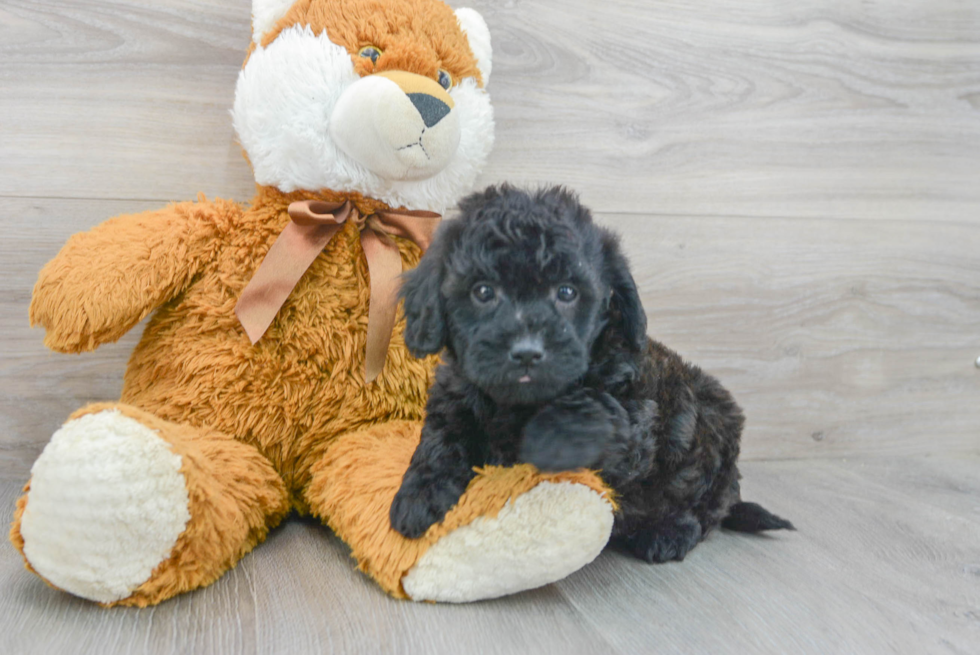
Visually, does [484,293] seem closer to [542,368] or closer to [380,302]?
[542,368]

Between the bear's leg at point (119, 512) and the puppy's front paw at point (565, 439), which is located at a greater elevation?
the puppy's front paw at point (565, 439)

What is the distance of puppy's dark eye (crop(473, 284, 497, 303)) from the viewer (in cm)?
88

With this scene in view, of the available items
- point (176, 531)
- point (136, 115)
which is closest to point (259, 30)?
point (136, 115)

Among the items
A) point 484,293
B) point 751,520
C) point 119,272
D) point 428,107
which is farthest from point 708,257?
point 119,272

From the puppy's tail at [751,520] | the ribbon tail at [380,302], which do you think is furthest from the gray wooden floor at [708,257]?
the ribbon tail at [380,302]

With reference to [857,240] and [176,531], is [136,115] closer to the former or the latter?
[176,531]

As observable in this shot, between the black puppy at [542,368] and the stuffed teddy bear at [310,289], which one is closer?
the black puppy at [542,368]

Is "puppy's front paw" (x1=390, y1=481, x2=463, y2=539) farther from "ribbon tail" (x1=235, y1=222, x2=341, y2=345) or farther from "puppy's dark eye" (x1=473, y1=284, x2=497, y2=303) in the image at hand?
"ribbon tail" (x1=235, y1=222, x2=341, y2=345)

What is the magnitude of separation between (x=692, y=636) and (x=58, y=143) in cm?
137

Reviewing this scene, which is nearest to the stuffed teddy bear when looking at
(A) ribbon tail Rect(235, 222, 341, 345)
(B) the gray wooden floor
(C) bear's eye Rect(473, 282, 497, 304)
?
(A) ribbon tail Rect(235, 222, 341, 345)

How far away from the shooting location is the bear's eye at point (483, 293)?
2.88ft

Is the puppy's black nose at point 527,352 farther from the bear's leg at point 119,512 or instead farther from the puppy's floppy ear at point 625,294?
the bear's leg at point 119,512

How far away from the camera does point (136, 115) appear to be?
1.40 m

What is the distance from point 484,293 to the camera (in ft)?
2.89
